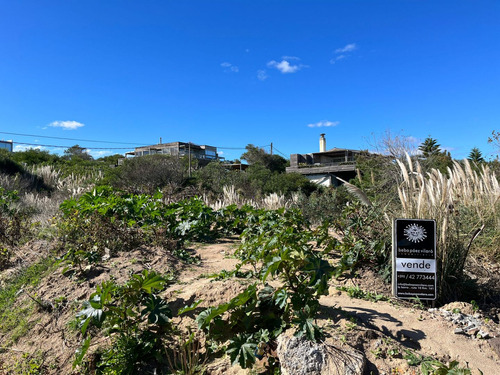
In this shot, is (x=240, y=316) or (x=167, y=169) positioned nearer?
(x=240, y=316)

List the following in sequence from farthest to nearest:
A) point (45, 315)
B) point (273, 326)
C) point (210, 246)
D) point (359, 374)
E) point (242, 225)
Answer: point (242, 225), point (210, 246), point (45, 315), point (273, 326), point (359, 374)

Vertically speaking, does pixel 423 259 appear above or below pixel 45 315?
above

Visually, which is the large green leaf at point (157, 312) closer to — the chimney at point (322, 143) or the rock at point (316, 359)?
the rock at point (316, 359)

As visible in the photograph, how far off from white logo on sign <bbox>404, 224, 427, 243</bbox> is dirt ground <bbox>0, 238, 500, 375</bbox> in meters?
0.68

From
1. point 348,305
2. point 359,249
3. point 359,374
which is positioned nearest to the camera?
point 359,374

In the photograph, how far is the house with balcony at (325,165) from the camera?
31.2 m

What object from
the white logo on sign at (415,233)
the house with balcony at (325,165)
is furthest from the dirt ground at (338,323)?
the house with balcony at (325,165)

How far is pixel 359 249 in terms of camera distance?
4246 mm

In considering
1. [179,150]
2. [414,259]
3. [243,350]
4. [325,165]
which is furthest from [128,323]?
[179,150]

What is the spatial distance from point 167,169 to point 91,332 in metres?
15.9

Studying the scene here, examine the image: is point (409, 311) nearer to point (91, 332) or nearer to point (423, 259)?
point (423, 259)

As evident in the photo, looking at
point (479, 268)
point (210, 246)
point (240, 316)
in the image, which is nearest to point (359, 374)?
point (240, 316)

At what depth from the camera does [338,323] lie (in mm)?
2832

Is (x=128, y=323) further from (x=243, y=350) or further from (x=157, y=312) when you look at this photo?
(x=243, y=350)
